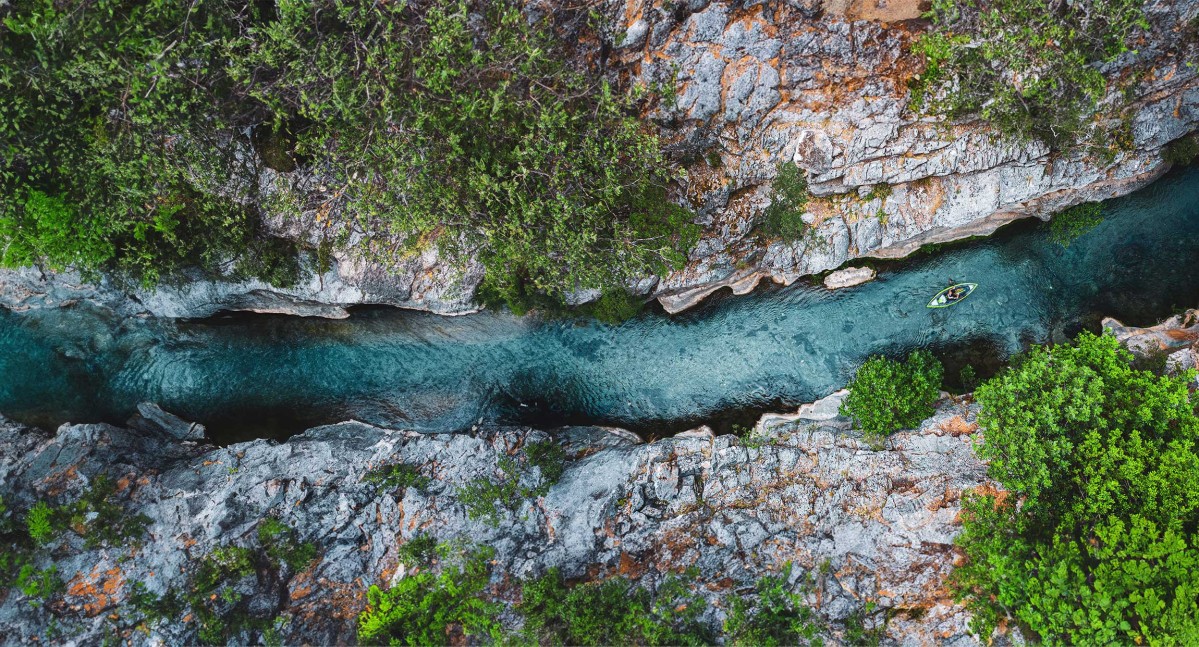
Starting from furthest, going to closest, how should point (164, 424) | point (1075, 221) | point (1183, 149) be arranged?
1. point (164, 424)
2. point (1075, 221)
3. point (1183, 149)

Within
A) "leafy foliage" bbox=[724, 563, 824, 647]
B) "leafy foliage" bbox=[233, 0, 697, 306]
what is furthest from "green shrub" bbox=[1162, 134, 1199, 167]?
"leafy foliage" bbox=[724, 563, 824, 647]

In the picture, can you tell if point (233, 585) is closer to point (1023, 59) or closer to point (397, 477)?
point (397, 477)

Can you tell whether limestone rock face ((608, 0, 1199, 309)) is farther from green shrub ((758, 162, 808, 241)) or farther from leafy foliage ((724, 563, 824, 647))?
leafy foliage ((724, 563, 824, 647))

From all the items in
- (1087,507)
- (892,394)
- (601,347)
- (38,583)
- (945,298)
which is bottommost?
(38,583)

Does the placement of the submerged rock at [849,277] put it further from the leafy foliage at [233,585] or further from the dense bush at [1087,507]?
the leafy foliage at [233,585]

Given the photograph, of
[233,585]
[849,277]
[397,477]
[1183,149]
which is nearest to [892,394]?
[849,277]

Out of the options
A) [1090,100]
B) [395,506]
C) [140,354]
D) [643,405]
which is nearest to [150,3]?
[140,354]

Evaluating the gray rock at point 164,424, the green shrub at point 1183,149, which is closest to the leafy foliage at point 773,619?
the green shrub at point 1183,149
